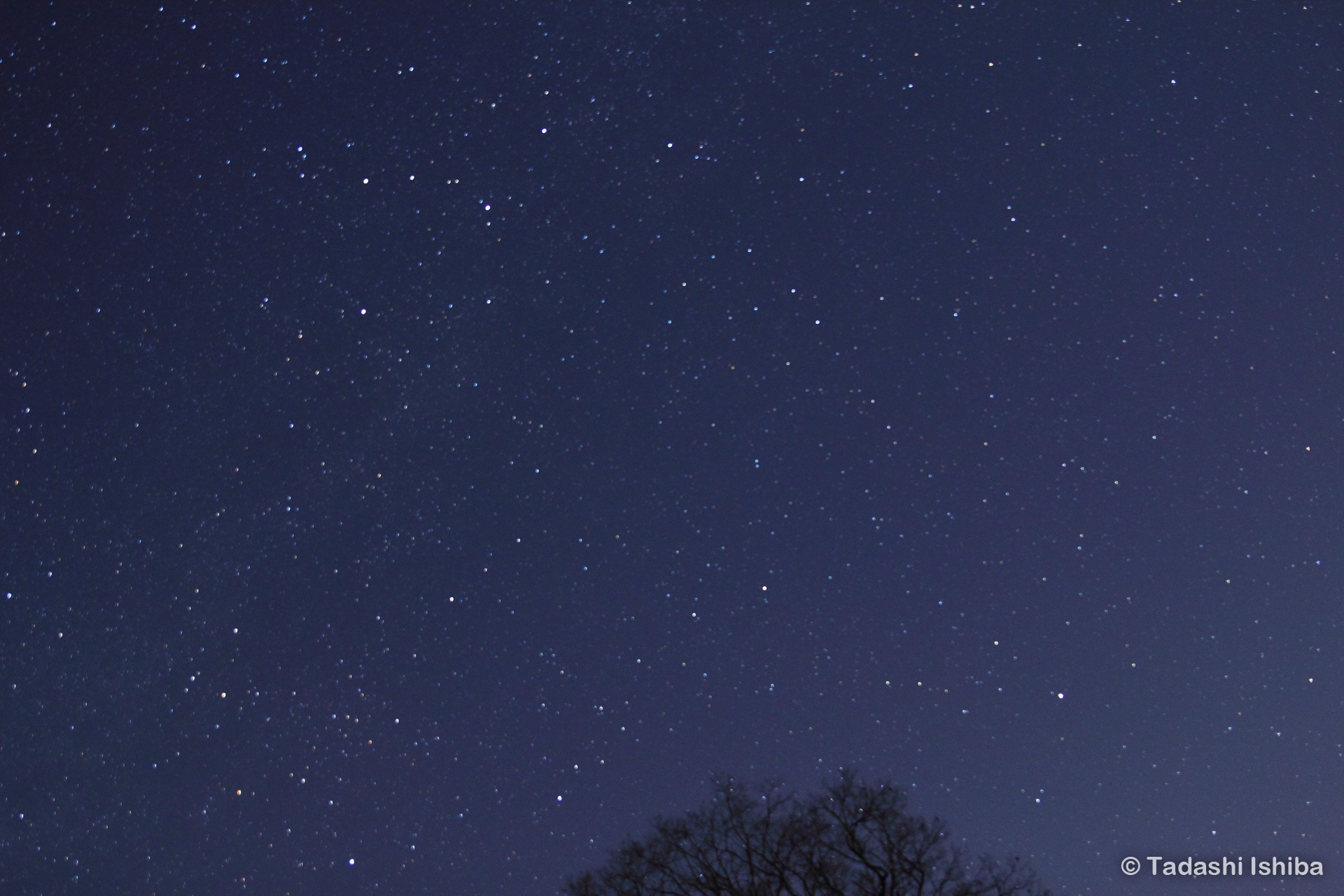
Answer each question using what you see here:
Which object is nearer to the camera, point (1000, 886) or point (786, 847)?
point (1000, 886)

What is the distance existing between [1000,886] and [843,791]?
2.62 m

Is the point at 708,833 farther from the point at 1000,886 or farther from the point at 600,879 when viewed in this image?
the point at 1000,886

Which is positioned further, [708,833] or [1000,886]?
[708,833]

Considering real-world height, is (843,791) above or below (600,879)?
above

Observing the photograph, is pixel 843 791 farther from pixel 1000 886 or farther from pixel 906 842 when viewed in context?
pixel 1000 886

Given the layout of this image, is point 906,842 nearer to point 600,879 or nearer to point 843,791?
point 843,791

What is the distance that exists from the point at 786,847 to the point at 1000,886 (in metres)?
3.22

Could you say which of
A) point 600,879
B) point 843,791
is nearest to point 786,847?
point 843,791

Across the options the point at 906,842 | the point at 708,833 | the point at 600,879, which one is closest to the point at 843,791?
the point at 906,842

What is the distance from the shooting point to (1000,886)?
1583 cm

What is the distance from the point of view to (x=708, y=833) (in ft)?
57.0

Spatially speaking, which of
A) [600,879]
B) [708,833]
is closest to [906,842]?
[708,833]

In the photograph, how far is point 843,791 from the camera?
16891mm

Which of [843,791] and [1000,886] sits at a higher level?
[843,791]
